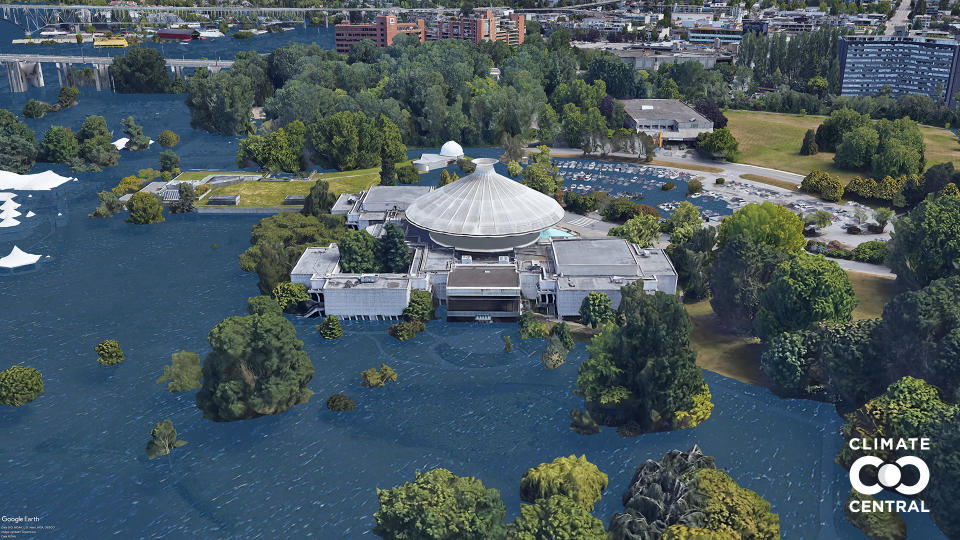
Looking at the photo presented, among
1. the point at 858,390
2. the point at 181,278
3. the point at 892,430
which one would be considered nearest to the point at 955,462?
the point at 892,430

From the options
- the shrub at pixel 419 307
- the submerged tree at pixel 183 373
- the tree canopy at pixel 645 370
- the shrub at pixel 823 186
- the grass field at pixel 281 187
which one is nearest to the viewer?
the tree canopy at pixel 645 370

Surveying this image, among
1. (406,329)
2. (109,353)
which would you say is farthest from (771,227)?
(109,353)

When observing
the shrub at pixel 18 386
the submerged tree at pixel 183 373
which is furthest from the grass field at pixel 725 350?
the shrub at pixel 18 386

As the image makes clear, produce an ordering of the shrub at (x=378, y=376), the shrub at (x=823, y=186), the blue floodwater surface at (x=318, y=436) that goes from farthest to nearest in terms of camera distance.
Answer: the shrub at (x=823, y=186)
the shrub at (x=378, y=376)
the blue floodwater surface at (x=318, y=436)

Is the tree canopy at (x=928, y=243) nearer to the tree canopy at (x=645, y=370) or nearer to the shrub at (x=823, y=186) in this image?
the tree canopy at (x=645, y=370)

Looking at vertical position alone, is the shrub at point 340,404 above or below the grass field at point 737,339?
below

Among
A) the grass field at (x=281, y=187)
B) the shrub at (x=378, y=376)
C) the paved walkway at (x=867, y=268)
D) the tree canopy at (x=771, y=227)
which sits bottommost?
the shrub at (x=378, y=376)
